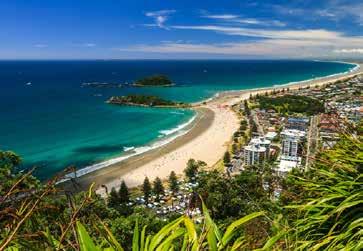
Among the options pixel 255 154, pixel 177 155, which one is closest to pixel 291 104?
pixel 177 155

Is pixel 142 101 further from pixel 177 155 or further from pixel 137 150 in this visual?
pixel 177 155

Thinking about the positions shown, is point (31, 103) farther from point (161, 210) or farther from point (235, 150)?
point (161, 210)

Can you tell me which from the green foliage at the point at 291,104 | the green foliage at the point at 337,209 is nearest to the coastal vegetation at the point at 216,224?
the green foliage at the point at 337,209

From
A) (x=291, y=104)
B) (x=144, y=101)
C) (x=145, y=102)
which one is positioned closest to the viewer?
Result: (x=291, y=104)

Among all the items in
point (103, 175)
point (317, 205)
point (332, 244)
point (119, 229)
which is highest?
point (317, 205)

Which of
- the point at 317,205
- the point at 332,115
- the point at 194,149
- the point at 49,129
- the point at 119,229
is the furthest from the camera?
the point at 49,129

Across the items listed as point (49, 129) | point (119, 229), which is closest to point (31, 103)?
point (49, 129)
